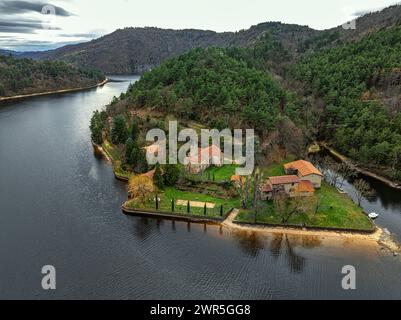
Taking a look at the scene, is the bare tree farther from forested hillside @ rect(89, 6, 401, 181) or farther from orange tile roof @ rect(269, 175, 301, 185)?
orange tile roof @ rect(269, 175, 301, 185)

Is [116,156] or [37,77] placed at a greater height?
[37,77]

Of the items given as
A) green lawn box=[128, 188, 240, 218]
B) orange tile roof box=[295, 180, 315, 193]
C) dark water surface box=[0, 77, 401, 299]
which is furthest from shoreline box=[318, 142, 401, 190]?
green lawn box=[128, 188, 240, 218]

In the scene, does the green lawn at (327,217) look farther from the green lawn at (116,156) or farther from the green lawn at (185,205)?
the green lawn at (116,156)

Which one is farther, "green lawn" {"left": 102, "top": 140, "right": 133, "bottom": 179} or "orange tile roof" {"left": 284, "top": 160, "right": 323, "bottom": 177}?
"green lawn" {"left": 102, "top": 140, "right": 133, "bottom": 179}

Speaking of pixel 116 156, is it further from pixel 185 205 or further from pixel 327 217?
pixel 327 217

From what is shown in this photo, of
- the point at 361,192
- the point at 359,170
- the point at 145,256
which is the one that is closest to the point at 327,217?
the point at 361,192

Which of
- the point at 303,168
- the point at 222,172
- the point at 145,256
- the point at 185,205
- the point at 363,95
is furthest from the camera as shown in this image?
the point at 363,95
